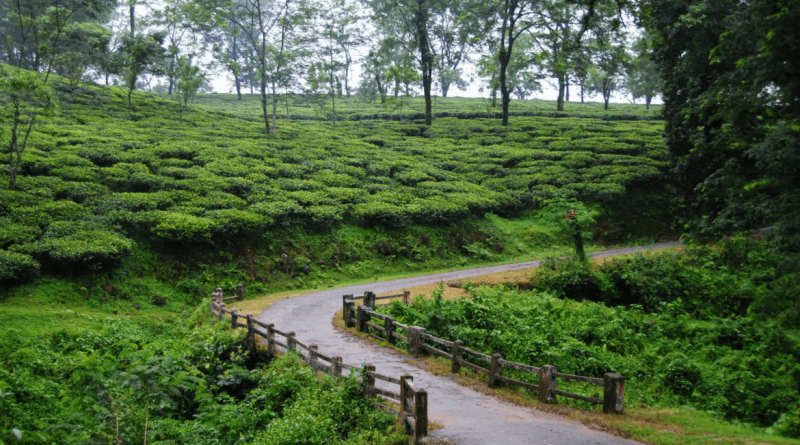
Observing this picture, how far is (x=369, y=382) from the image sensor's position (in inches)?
345

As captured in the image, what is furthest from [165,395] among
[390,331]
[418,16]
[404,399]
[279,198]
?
[418,16]

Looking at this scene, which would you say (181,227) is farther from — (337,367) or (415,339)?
(337,367)

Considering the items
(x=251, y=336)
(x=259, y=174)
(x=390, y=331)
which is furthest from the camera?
(x=259, y=174)

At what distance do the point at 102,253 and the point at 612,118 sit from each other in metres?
58.9

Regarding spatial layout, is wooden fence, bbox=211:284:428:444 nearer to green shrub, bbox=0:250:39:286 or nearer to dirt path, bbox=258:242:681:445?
dirt path, bbox=258:242:681:445

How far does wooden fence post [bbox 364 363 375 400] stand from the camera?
28.6 ft

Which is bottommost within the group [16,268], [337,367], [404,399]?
[337,367]

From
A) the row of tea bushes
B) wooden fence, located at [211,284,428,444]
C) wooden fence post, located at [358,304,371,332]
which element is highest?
the row of tea bushes

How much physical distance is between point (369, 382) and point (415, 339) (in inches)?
151

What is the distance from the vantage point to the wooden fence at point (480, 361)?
891cm

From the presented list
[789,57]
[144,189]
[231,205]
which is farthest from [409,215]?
[789,57]

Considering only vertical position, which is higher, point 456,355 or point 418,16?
point 418,16

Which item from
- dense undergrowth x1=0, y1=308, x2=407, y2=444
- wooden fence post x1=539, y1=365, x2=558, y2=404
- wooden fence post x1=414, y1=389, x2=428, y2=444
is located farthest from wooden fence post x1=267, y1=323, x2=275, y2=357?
wooden fence post x1=539, y1=365, x2=558, y2=404

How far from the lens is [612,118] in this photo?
60656 millimetres
